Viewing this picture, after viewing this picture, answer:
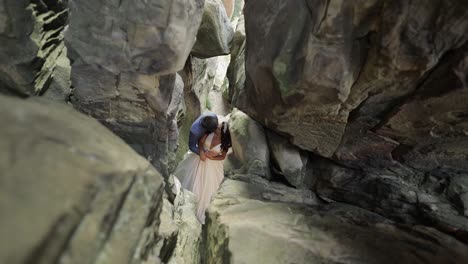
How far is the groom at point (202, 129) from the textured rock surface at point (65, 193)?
11.9ft

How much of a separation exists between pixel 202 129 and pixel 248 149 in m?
1.02

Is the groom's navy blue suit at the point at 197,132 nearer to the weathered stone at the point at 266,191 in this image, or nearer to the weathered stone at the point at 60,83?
the weathered stone at the point at 266,191

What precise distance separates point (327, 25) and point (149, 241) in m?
2.90

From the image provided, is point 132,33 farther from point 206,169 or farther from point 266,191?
point 206,169

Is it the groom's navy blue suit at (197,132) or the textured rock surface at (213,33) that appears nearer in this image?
the groom's navy blue suit at (197,132)

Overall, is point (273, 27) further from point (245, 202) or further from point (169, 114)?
point (245, 202)

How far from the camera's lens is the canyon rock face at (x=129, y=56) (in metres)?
3.11

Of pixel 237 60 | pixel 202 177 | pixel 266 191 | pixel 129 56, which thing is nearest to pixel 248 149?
pixel 266 191

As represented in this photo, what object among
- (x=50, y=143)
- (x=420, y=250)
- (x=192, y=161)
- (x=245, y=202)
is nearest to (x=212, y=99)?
(x=192, y=161)

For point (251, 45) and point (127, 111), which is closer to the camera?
point (127, 111)

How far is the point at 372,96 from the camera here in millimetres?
3629

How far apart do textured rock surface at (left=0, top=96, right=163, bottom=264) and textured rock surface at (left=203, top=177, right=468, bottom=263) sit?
166cm

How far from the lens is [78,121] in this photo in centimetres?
158

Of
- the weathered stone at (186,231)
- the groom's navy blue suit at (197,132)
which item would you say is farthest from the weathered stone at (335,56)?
the weathered stone at (186,231)
